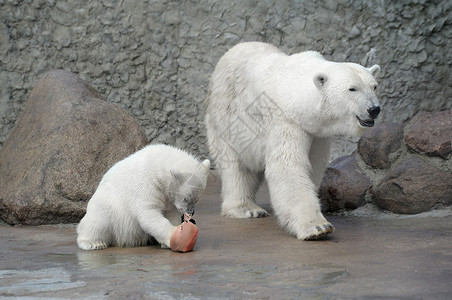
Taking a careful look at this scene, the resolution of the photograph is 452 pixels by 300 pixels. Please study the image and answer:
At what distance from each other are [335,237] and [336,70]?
1186mm

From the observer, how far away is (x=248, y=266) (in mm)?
3834

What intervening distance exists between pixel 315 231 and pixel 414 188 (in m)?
1.52

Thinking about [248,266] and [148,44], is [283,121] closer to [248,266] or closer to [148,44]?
[248,266]

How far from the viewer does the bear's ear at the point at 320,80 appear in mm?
4848

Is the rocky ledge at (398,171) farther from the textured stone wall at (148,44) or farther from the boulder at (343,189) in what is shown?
the textured stone wall at (148,44)

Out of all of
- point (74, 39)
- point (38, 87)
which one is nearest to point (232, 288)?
point (38, 87)

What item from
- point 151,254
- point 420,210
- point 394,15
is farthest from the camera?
point 394,15

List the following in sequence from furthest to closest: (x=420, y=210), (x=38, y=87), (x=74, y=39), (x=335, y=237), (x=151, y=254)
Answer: (x=74, y=39) → (x=38, y=87) → (x=420, y=210) → (x=335, y=237) → (x=151, y=254)

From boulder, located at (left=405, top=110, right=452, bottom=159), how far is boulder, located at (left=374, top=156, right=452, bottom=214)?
0.58 feet

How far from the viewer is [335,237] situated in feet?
15.8

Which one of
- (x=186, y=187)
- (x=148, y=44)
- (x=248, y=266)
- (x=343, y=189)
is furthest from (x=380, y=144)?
(x=148, y=44)

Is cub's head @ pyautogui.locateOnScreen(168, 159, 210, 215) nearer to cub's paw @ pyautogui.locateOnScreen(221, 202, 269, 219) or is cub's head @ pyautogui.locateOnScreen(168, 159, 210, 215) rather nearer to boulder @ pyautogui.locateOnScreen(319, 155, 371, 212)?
cub's paw @ pyautogui.locateOnScreen(221, 202, 269, 219)

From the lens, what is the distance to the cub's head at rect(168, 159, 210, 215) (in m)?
4.28

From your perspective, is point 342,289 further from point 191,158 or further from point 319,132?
point 319,132
